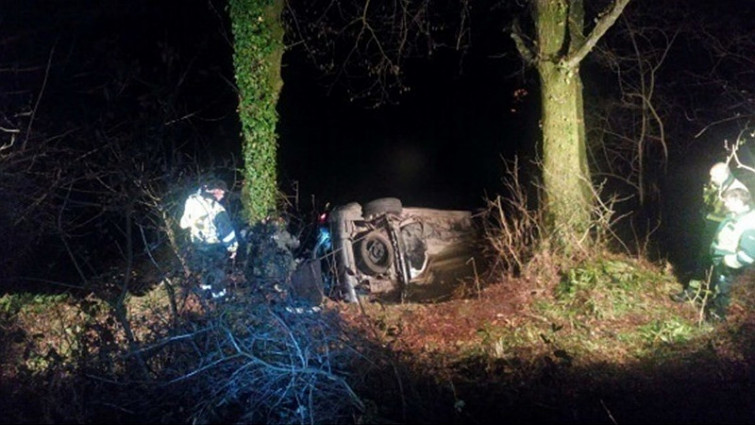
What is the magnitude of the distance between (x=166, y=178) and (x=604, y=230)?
5.43m

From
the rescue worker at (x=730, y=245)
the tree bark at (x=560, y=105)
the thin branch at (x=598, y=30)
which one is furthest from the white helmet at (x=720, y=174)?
the thin branch at (x=598, y=30)

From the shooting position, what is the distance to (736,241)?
801 centimetres

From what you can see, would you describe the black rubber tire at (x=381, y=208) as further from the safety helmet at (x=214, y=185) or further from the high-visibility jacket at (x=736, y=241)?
the high-visibility jacket at (x=736, y=241)

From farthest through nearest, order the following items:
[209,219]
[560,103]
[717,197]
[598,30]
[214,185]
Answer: [560,103] < [598,30] < [214,185] < [717,197] < [209,219]

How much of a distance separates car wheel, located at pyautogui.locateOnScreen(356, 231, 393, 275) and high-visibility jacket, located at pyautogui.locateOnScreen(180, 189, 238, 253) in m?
2.63

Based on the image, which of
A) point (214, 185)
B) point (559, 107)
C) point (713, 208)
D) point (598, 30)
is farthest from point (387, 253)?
point (713, 208)

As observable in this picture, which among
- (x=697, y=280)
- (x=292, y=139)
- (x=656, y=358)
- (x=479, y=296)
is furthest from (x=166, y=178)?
(x=292, y=139)

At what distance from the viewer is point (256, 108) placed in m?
10.2

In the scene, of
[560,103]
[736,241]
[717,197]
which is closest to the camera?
[736,241]

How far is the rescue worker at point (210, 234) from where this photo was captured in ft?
21.7

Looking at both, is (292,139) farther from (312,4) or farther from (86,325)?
(86,325)

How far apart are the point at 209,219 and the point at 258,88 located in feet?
8.21

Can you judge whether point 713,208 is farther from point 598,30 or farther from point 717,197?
point 598,30

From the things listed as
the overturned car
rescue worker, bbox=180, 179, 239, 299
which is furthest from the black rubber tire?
rescue worker, bbox=180, 179, 239, 299
